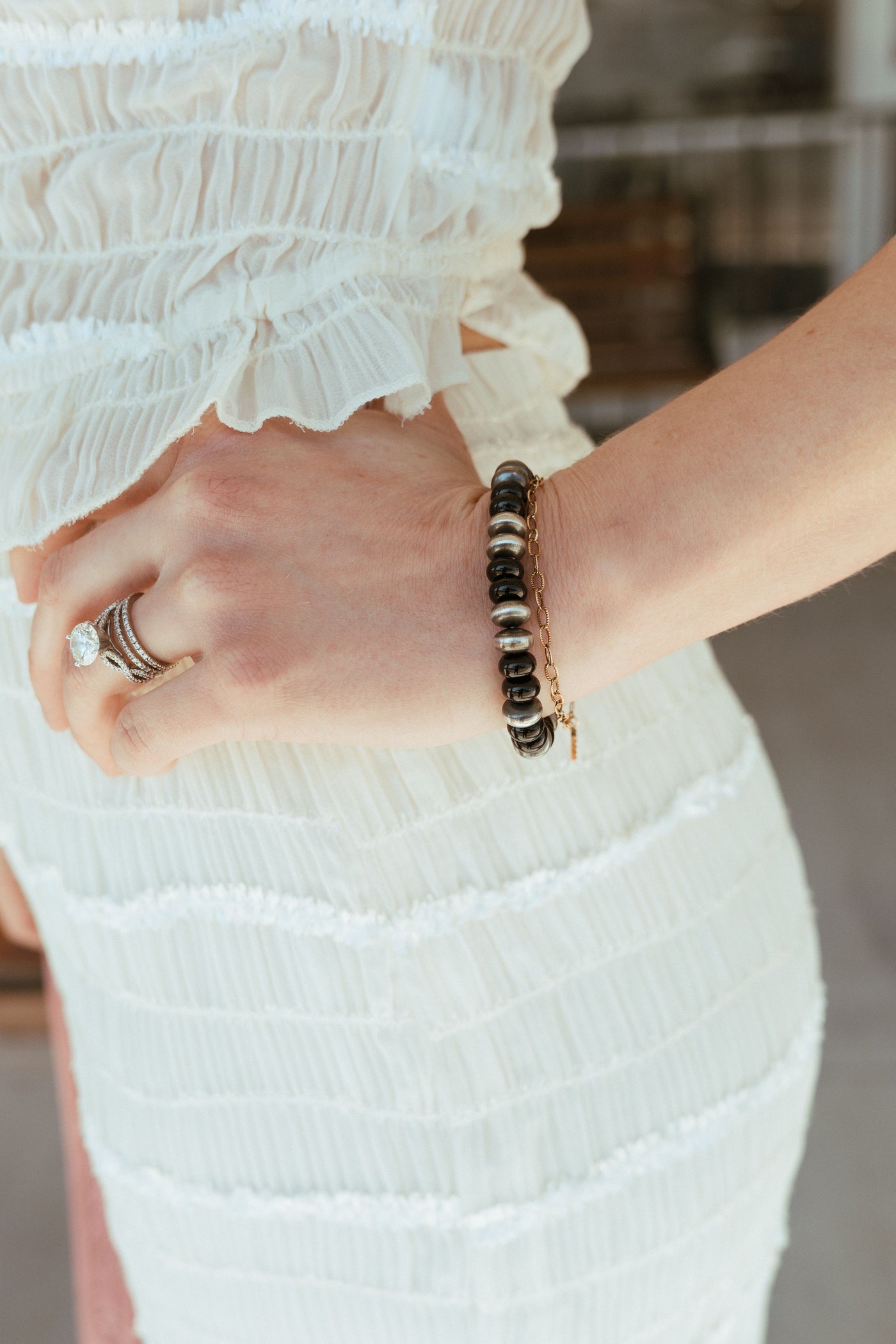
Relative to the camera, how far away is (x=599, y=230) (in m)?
3.36

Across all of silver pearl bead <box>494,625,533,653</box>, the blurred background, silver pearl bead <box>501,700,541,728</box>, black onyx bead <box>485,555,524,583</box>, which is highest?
black onyx bead <box>485,555,524,583</box>

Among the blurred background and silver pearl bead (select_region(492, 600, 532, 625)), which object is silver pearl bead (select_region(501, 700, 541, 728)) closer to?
silver pearl bead (select_region(492, 600, 532, 625))

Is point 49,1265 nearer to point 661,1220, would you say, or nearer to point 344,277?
point 661,1220

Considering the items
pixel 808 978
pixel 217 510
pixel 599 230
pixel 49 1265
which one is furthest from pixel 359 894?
pixel 599 230

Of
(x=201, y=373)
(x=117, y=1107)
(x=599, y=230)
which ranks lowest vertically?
(x=599, y=230)

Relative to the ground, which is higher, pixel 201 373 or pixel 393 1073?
pixel 201 373

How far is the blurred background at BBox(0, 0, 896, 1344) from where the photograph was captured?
5.26 feet

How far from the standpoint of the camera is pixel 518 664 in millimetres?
430

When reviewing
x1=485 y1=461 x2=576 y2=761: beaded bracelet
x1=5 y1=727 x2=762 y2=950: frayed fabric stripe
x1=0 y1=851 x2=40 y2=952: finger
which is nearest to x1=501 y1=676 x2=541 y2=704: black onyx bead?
x1=485 y1=461 x2=576 y2=761: beaded bracelet

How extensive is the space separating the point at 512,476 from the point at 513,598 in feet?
0.16

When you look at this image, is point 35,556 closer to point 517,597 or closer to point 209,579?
point 209,579

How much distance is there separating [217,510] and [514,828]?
0.19 meters

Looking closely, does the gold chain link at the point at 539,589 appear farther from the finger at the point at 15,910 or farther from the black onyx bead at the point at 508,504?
the finger at the point at 15,910

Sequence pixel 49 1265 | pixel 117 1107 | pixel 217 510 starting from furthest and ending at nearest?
1. pixel 49 1265
2. pixel 117 1107
3. pixel 217 510
